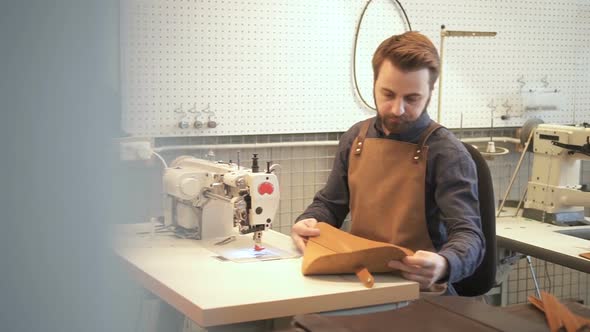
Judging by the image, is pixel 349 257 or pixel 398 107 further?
pixel 398 107

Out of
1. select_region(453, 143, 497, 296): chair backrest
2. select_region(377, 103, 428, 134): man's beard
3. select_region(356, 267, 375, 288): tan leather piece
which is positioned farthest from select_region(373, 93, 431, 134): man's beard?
select_region(356, 267, 375, 288): tan leather piece

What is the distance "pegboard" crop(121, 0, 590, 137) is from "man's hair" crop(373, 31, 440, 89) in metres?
0.86

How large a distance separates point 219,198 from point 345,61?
4.52 ft

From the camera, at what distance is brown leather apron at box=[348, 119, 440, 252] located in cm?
226

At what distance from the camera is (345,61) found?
3553mm

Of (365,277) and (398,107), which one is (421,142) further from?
(365,277)

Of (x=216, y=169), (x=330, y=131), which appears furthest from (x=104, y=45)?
(x=330, y=131)

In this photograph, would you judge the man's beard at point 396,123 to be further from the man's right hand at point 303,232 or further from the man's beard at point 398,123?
the man's right hand at point 303,232

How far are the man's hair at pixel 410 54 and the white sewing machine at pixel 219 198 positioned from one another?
509mm

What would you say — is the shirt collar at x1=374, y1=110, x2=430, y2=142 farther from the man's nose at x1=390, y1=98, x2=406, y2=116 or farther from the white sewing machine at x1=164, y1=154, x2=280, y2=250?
the white sewing machine at x1=164, y1=154, x2=280, y2=250

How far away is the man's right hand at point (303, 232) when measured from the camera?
2.18 m

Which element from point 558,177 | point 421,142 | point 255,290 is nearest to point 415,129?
point 421,142

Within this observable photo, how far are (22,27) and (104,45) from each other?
0.04m

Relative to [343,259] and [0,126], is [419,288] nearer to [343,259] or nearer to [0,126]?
[343,259]
